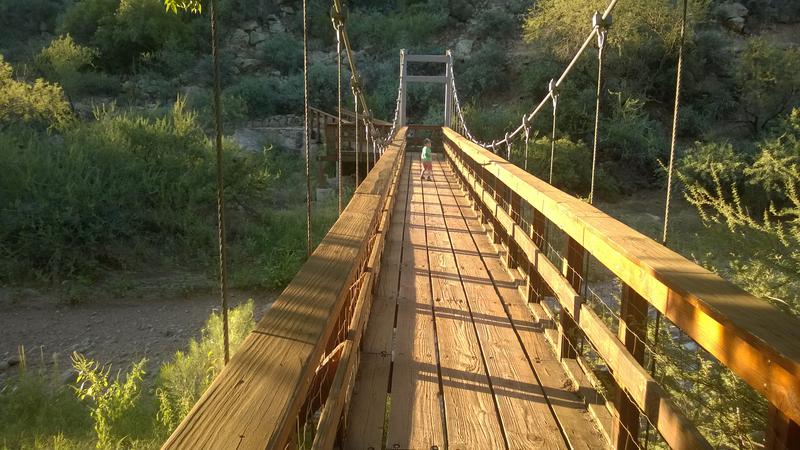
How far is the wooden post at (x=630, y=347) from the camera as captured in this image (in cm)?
181

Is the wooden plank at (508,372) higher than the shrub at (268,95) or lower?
lower

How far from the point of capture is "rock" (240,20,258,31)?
32.7 m

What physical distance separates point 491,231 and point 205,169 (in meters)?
8.48

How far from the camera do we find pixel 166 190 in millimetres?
11938

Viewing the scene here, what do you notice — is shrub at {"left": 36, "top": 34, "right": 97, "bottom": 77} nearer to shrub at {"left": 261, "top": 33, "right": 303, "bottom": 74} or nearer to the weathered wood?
shrub at {"left": 261, "top": 33, "right": 303, "bottom": 74}

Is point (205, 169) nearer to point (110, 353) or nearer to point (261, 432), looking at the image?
point (110, 353)

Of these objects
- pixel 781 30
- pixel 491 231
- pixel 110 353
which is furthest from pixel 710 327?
pixel 781 30

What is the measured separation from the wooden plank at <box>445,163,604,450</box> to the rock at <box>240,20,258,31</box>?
30.9 metres

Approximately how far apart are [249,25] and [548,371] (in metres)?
32.9

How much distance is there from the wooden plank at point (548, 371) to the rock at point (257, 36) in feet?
97.5

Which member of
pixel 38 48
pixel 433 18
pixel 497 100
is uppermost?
pixel 433 18

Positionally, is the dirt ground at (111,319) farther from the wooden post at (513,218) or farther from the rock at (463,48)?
the rock at (463,48)

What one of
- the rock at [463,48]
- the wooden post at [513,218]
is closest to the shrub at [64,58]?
the rock at [463,48]

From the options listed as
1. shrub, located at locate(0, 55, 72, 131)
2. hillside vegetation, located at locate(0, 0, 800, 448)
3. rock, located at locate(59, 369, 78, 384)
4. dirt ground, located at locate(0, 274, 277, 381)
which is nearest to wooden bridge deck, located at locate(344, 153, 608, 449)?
hillside vegetation, located at locate(0, 0, 800, 448)
